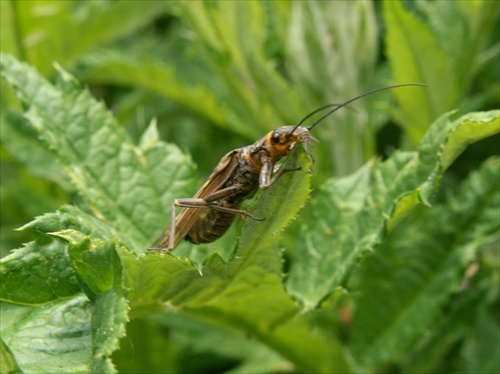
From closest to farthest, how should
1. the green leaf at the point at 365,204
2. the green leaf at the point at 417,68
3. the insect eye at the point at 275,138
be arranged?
the green leaf at the point at 365,204, the insect eye at the point at 275,138, the green leaf at the point at 417,68

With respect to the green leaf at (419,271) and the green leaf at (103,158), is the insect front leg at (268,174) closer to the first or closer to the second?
the green leaf at (103,158)

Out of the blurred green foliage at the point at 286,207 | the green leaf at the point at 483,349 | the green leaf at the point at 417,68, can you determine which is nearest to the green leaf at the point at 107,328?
the blurred green foliage at the point at 286,207

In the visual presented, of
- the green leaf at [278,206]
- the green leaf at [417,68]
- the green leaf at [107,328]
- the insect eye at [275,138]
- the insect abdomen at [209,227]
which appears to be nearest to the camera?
the green leaf at [107,328]

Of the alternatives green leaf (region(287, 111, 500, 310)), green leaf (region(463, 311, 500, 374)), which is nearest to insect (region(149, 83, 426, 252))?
green leaf (region(287, 111, 500, 310))

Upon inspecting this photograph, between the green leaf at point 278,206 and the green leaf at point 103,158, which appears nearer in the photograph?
the green leaf at point 278,206

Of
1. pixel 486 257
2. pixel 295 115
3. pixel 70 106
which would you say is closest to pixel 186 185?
pixel 70 106

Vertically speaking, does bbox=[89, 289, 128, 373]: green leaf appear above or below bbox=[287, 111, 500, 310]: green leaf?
above

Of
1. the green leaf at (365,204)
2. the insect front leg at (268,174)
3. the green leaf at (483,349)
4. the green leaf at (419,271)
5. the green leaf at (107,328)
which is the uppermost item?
the insect front leg at (268,174)

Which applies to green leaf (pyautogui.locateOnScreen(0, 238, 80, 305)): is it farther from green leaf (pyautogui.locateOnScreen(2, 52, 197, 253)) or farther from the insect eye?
the insect eye
